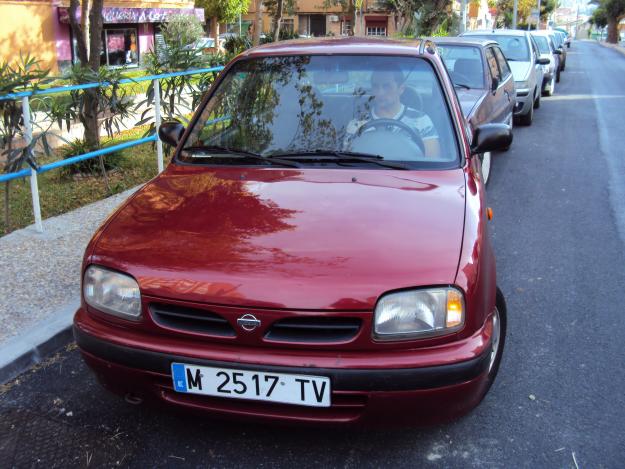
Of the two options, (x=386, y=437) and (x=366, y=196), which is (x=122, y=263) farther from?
(x=386, y=437)

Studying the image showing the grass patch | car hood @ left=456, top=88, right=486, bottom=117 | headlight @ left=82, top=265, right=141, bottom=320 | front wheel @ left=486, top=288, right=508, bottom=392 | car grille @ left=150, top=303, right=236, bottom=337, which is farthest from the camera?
the grass patch

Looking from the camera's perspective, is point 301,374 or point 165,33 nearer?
point 301,374

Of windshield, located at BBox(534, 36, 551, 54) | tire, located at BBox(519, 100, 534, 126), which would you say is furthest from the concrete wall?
tire, located at BBox(519, 100, 534, 126)

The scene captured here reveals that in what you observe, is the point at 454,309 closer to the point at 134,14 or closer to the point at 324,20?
the point at 134,14

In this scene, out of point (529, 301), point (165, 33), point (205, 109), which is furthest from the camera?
point (165, 33)

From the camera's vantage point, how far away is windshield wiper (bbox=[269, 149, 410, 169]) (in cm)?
334

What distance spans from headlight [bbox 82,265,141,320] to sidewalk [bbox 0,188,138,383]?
1.09 meters

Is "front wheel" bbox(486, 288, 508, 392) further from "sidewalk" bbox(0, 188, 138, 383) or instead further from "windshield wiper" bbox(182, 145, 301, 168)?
"sidewalk" bbox(0, 188, 138, 383)

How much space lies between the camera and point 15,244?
204 inches

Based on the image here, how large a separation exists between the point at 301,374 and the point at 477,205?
4.01ft

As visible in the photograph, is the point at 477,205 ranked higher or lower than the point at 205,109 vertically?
lower

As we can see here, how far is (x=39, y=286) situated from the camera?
438 centimetres

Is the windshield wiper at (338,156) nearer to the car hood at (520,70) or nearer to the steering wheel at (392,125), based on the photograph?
the steering wheel at (392,125)

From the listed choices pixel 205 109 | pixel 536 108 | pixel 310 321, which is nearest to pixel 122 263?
pixel 310 321
